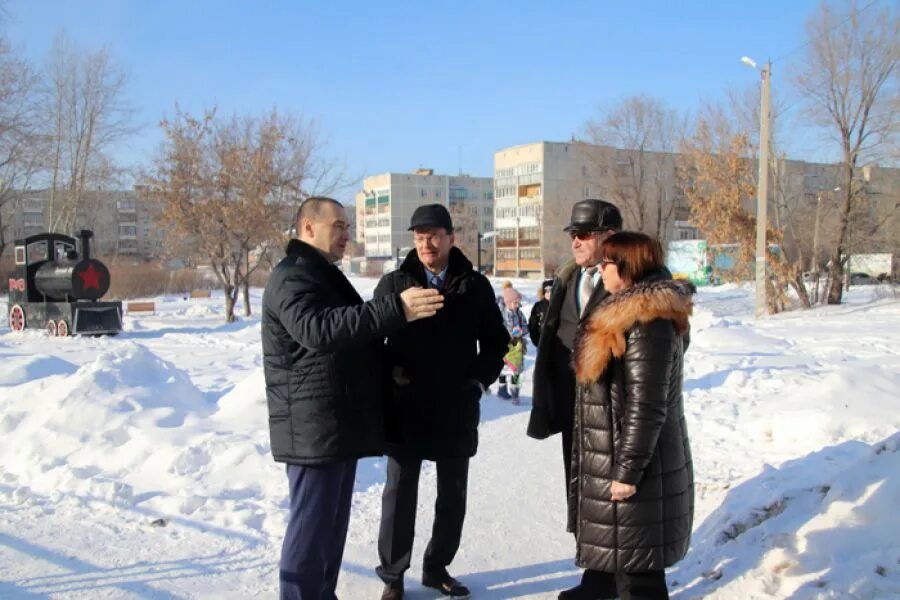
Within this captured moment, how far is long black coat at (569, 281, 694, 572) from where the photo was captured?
254cm

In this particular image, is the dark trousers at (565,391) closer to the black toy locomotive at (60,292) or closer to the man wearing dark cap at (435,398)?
the man wearing dark cap at (435,398)

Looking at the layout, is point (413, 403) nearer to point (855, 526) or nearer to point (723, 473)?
point (855, 526)

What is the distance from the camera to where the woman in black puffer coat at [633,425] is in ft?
8.35

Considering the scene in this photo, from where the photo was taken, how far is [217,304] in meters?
29.1

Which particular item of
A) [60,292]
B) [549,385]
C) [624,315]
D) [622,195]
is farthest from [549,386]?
[622,195]

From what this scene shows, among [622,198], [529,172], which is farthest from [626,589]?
[529,172]

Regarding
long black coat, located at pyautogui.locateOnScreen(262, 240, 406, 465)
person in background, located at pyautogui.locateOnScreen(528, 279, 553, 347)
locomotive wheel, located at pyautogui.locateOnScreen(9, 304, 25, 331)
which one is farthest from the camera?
locomotive wheel, located at pyautogui.locateOnScreen(9, 304, 25, 331)

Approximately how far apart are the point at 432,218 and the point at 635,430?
1508mm

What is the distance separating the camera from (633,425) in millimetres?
2549

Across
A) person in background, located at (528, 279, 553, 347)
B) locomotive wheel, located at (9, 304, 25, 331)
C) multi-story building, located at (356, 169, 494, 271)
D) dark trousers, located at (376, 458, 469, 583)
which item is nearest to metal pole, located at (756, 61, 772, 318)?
person in background, located at (528, 279, 553, 347)

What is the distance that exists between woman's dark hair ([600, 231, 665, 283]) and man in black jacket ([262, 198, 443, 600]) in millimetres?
889

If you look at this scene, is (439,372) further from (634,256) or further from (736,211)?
(736,211)

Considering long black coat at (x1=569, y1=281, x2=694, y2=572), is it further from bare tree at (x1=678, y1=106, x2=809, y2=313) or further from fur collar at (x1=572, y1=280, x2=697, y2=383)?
bare tree at (x1=678, y1=106, x2=809, y2=313)

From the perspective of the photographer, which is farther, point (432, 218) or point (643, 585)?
point (432, 218)
